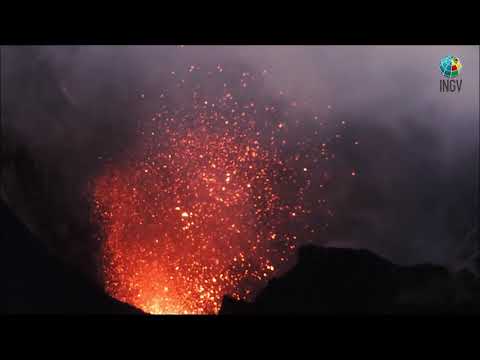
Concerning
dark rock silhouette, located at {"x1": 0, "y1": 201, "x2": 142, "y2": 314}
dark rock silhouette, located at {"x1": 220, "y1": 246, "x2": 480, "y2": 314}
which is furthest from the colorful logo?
dark rock silhouette, located at {"x1": 0, "y1": 201, "x2": 142, "y2": 314}

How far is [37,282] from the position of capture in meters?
4.91

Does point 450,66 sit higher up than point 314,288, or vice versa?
point 450,66

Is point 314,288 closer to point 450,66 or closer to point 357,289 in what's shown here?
point 357,289

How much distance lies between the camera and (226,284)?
4.86 metres

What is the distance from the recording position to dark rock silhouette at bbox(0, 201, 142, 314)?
15.6ft

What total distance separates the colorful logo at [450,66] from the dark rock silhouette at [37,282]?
3513mm

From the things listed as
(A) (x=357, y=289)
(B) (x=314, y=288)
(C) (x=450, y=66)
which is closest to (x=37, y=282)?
(B) (x=314, y=288)

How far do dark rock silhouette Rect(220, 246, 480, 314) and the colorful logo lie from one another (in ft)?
6.13

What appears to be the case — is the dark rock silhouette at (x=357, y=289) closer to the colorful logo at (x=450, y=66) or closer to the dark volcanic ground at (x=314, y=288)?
the dark volcanic ground at (x=314, y=288)

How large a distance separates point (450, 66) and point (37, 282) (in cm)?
431
